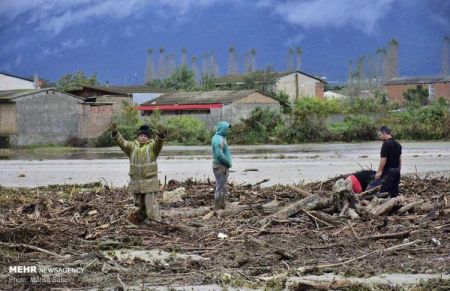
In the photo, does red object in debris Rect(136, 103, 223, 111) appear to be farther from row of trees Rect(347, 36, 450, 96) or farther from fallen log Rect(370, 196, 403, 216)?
row of trees Rect(347, 36, 450, 96)

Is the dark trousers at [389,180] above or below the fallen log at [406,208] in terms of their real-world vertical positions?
above

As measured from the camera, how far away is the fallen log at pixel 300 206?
41.0 feet

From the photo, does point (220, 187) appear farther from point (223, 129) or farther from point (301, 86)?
point (301, 86)

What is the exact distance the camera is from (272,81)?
87.5 meters

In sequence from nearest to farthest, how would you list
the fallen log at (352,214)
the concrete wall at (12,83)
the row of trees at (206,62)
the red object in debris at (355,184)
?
the fallen log at (352,214) < the red object in debris at (355,184) < the concrete wall at (12,83) < the row of trees at (206,62)

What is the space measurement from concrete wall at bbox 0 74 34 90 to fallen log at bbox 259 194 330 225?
6484 cm

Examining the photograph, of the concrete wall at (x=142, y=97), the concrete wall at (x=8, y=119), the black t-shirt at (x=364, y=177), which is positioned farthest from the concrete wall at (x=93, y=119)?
the black t-shirt at (x=364, y=177)

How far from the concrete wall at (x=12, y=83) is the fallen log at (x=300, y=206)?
213ft

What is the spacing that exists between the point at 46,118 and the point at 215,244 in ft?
149

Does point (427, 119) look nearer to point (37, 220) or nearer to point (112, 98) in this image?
point (112, 98)

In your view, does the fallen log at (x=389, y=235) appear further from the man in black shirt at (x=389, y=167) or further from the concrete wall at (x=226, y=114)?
the concrete wall at (x=226, y=114)

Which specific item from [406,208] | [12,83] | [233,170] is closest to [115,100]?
[12,83]

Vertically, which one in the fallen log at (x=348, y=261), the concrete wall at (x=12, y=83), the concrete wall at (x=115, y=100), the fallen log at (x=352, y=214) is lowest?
the fallen log at (x=348, y=261)

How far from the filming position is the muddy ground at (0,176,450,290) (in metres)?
9.01
